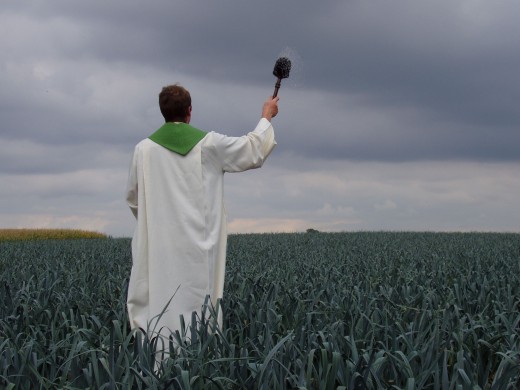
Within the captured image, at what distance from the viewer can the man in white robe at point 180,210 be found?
16.9 feet

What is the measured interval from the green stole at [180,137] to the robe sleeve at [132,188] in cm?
29

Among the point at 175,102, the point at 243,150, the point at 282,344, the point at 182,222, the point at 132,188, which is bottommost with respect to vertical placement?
the point at 282,344

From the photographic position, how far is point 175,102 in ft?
17.0

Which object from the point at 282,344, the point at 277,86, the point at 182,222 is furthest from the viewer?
the point at 277,86

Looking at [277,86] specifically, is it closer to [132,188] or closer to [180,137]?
[180,137]

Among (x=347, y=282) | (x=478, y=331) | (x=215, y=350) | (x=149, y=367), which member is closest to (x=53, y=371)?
(x=149, y=367)

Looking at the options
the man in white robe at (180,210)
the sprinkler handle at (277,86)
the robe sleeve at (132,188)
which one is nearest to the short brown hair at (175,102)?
the man in white robe at (180,210)

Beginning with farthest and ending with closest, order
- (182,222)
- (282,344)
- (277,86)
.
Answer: (277,86) → (182,222) → (282,344)

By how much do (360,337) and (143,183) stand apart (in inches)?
71.9

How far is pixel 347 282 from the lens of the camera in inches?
307

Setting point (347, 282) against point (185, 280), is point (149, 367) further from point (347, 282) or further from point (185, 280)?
point (347, 282)

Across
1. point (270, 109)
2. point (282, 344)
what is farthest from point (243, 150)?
point (282, 344)

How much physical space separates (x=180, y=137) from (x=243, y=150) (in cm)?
44

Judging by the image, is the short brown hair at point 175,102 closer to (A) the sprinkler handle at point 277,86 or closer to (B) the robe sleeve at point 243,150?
(B) the robe sleeve at point 243,150
